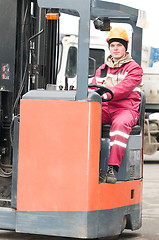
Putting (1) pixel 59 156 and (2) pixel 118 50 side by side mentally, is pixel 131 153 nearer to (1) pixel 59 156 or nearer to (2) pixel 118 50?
(1) pixel 59 156

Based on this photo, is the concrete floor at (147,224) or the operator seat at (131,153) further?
the concrete floor at (147,224)

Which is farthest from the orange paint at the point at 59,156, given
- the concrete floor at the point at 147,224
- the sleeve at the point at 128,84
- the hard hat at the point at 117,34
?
the hard hat at the point at 117,34

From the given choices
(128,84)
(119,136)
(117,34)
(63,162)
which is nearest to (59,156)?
(63,162)

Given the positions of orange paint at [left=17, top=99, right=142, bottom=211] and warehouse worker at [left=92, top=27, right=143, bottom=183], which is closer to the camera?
orange paint at [left=17, top=99, right=142, bottom=211]

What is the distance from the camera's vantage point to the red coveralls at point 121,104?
598 centimetres

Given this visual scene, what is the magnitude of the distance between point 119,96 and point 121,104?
0.41 ft

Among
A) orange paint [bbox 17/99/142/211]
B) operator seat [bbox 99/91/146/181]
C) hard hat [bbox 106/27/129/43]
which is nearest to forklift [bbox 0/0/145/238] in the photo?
orange paint [bbox 17/99/142/211]

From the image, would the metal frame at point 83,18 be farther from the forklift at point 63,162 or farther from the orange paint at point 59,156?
the orange paint at point 59,156

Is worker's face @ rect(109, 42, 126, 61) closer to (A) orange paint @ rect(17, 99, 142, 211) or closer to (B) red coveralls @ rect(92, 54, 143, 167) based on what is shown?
(B) red coveralls @ rect(92, 54, 143, 167)

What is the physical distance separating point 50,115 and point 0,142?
3.31ft

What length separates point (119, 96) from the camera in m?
6.26

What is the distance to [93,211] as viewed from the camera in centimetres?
561

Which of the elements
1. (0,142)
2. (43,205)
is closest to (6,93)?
(0,142)

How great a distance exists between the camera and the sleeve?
6223mm
